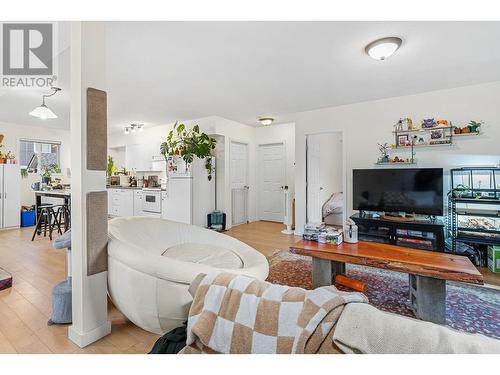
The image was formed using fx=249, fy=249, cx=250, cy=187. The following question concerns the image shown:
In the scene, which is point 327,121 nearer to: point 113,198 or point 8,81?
point 8,81

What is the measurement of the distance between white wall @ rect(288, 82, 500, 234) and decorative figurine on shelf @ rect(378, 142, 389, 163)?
64 mm

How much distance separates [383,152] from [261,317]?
3.77 m

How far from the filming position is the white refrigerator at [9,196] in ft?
16.2

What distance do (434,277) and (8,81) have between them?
479 cm

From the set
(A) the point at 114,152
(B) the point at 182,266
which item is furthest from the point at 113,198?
(B) the point at 182,266

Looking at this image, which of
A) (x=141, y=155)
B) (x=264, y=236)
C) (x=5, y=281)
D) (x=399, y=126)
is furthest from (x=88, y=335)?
(x=141, y=155)

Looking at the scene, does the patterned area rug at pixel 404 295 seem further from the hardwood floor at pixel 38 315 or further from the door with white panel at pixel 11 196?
the door with white panel at pixel 11 196

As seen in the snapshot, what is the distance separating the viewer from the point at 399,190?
3.60 m

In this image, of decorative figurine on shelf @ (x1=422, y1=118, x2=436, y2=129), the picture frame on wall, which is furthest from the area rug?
decorative figurine on shelf @ (x1=422, y1=118, x2=436, y2=129)

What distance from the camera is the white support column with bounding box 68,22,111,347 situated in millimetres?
1548

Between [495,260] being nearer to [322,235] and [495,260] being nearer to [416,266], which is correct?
[416,266]

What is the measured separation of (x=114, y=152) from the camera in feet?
24.1

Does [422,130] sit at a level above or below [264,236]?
above
